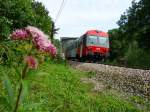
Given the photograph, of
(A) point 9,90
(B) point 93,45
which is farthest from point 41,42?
(B) point 93,45

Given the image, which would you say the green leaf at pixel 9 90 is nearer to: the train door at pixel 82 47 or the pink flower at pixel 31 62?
the pink flower at pixel 31 62

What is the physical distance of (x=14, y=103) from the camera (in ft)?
10.2

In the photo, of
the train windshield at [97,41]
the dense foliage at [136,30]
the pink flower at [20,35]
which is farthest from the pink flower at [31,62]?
the dense foliage at [136,30]

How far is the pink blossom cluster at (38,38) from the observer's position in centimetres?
294

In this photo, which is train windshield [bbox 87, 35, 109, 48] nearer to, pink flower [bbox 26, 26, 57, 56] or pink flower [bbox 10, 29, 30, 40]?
pink flower [bbox 10, 29, 30, 40]

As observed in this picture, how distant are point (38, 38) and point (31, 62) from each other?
170mm

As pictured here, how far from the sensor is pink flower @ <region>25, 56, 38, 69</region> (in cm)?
286

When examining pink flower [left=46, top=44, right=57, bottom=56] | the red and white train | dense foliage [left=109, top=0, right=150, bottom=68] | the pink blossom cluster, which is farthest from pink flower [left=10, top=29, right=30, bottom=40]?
dense foliage [left=109, top=0, right=150, bottom=68]

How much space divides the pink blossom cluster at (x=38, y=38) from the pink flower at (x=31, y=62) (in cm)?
9

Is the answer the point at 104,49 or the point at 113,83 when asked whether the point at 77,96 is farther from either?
the point at 104,49

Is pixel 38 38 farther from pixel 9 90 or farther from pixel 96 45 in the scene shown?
pixel 96 45

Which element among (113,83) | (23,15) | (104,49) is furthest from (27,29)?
(104,49)

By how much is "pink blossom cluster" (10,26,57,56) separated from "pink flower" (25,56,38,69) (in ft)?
0.29

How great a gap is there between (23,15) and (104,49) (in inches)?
910
